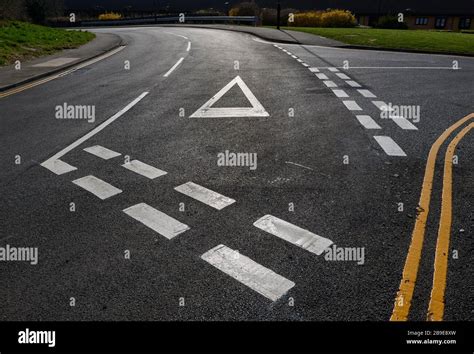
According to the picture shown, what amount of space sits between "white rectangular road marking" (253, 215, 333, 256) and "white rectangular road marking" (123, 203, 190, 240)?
37.7 inches

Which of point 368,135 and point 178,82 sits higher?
point 178,82

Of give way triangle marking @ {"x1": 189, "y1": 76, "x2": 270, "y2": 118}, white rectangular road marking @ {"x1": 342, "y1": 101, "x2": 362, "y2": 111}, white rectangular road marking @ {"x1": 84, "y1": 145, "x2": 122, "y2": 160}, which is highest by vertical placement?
white rectangular road marking @ {"x1": 342, "y1": 101, "x2": 362, "y2": 111}

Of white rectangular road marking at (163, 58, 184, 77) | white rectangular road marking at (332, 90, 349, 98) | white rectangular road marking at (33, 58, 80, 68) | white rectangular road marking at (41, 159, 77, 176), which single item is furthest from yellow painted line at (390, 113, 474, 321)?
white rectangular road marking at (33, 58, 80, 68)

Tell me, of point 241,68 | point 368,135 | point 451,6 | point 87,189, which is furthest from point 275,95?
point 451,6

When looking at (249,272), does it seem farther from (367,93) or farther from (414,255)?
(367,93)

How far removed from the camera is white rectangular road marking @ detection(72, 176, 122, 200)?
17.8ft

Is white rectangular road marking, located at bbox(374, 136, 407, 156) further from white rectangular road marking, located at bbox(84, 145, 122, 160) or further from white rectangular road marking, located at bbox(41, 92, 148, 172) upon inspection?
white rectangular road marking, located at bbox(41, 92, 148, 172)

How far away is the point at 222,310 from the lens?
3.39 m

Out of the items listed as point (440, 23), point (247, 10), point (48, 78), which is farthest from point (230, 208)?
point (440, 23)

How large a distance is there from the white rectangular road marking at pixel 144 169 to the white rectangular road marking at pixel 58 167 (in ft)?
2.99
